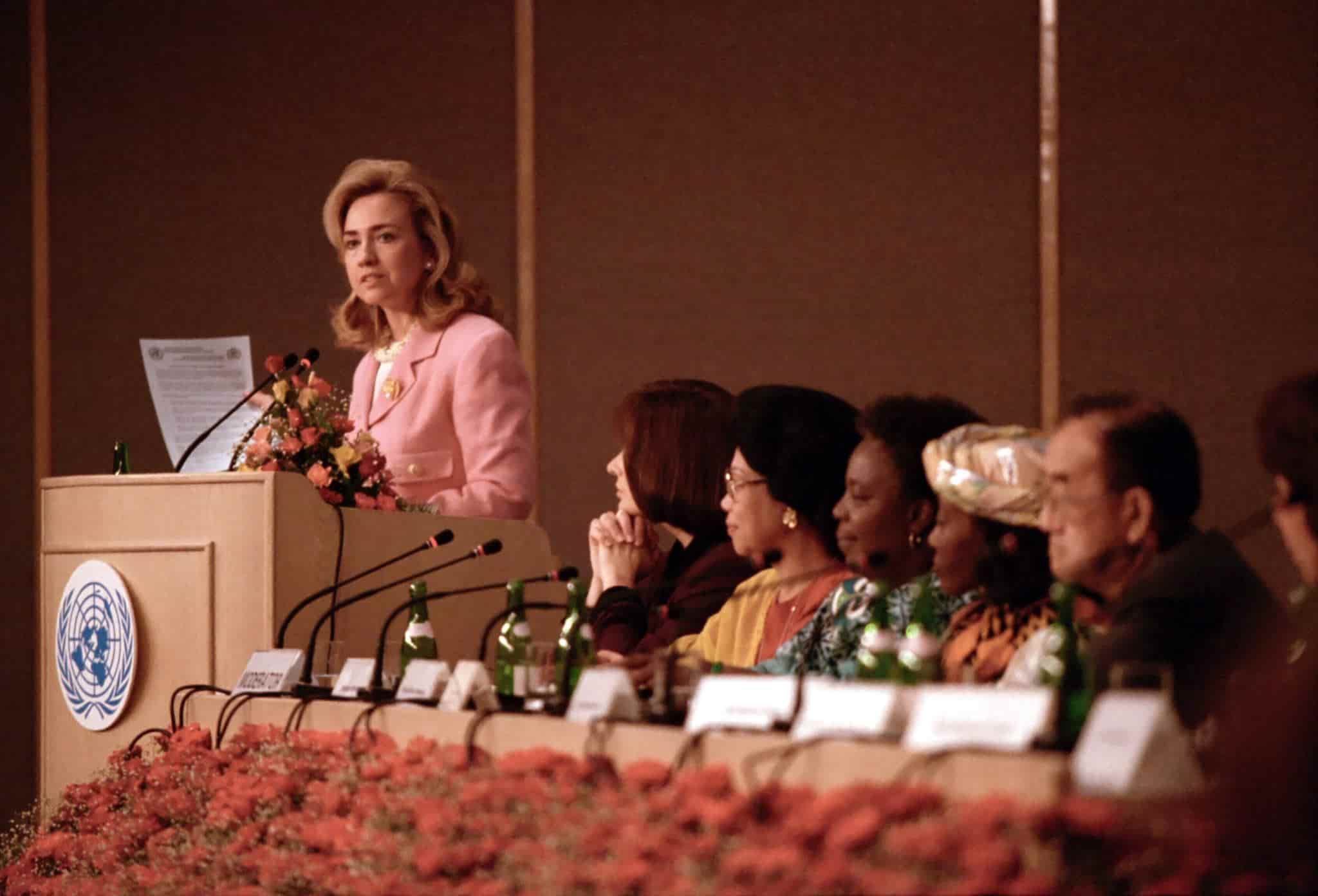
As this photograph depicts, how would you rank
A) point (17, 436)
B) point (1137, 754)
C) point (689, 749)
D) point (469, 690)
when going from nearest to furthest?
point (1137, 754) < point (689, 749) < point (469, 690) < point (17, 436)

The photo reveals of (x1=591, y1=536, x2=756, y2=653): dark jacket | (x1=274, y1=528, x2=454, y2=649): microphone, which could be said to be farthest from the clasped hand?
(x1=274, y1=528, x2=454, y2=649): microphone

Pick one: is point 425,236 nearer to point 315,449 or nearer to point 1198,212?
point 315,449

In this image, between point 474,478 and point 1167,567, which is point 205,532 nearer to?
point 474,478

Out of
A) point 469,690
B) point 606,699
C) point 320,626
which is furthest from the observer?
point 320,626

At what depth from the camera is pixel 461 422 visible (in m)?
4.09

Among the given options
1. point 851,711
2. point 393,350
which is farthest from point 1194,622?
point 393,350

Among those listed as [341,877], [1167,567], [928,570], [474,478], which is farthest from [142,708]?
[1167,567]

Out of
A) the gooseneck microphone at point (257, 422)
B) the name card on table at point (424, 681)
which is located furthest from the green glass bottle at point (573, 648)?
the gooseneck microphone at point (257, 422)

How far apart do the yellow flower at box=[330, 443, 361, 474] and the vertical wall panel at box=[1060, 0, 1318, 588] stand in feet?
8.27

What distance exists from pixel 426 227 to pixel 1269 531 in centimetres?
256

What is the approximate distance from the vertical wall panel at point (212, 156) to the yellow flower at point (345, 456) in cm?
241

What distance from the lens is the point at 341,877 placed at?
96.3 inches

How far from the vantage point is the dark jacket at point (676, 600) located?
12.7 ft

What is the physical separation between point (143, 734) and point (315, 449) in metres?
0.66
